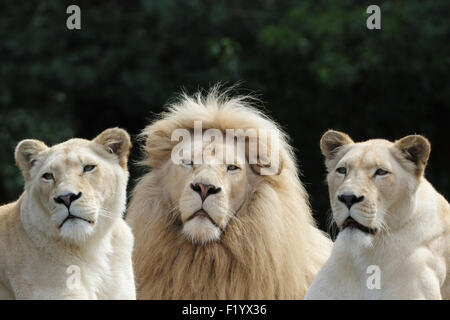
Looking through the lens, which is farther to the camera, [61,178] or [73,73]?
[73,73]

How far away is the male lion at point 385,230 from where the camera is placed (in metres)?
4.75

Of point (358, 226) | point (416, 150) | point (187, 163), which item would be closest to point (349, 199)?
point (358, 226)

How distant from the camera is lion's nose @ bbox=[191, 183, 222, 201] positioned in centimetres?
568

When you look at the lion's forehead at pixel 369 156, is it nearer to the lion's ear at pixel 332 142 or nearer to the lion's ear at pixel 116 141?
the lion's ear at pixel 332 142

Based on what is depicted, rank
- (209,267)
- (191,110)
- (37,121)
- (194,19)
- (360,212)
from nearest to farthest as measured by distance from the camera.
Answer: (360,212)
(209,267)
(191,110)
(37,121)
(194,19)

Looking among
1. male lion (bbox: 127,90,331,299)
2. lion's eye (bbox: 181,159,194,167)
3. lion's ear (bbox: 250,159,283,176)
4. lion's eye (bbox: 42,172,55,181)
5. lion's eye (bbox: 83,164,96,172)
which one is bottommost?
male lion (bbox: 127,90,331,299)

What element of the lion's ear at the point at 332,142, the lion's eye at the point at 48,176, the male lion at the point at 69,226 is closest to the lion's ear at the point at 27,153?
the male lion at the point at 69,226

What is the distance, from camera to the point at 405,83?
12141 mm

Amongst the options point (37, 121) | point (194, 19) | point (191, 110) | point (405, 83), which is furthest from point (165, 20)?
point (191, 110)

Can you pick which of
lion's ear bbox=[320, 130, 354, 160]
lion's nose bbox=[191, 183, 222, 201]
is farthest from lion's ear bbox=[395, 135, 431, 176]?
lion's nose bbox=[191, 183, 222, 201]

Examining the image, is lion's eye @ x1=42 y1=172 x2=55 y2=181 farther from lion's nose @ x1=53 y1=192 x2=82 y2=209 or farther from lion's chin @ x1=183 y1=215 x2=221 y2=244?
lion's chin @ x1=183 y1=215 x2=221 y2=244

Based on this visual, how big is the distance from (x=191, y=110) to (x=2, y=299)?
75.6 inches

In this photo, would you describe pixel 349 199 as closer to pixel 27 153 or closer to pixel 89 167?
pixel 89 167

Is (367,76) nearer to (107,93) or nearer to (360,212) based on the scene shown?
(107,93)
